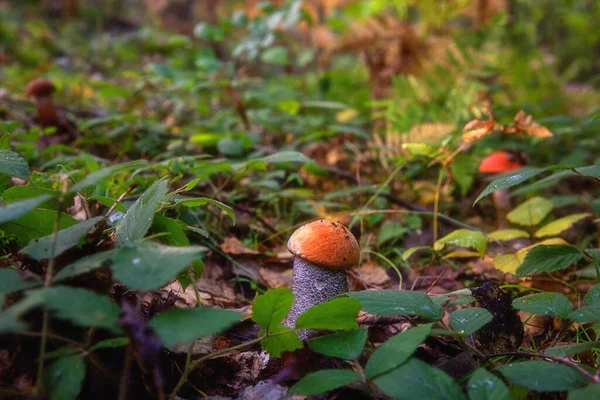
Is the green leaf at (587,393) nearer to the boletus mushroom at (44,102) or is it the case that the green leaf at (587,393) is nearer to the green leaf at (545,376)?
the green leaf at (545,376)

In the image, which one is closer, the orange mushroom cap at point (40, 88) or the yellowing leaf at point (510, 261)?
the yellowing leaf at point (510, 261)

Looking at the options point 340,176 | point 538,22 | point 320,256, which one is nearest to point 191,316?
point 320,256

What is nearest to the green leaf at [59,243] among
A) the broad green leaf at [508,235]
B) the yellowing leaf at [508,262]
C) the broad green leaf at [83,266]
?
the broad green leaf at [83,266]

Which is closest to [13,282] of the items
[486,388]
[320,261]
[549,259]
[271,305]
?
[271,305]

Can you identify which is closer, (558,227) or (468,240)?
(468,240)

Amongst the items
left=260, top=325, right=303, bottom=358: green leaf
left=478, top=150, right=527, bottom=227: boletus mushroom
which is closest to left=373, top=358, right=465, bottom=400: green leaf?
left=260, top=325, right=303, bottom=358: green leaf

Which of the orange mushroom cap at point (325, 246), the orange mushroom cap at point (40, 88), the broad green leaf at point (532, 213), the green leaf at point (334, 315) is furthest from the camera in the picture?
the orange mushroom cap at point (40, 88)

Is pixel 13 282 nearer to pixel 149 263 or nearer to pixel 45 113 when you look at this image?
pixel 149 263

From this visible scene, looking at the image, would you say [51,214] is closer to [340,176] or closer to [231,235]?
[231,235]
